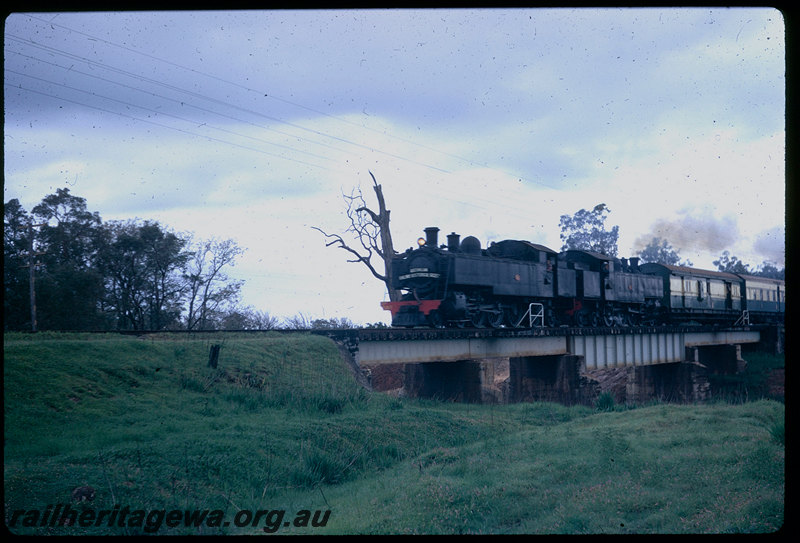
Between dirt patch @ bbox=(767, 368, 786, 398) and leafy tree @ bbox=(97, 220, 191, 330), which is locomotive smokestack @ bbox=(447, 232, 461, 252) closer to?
leafy tree @ bbox=(97, 220, 191, 330)

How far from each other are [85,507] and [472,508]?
5.15 metres

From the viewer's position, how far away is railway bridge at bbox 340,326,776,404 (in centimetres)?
2091

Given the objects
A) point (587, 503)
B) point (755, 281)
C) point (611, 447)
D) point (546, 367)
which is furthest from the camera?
point (755, 281)

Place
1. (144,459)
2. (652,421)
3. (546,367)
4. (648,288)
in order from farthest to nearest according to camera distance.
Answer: (648,288) < (546,367) < (652,421) < (144,459)

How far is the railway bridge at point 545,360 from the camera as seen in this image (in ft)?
68.6

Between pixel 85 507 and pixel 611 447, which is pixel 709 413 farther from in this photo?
pixel 85 507

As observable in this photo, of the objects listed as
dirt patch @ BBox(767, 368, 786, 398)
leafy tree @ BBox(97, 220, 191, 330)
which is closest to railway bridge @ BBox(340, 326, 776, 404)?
dirt patch @ BBox(767, 368, 786, 398)

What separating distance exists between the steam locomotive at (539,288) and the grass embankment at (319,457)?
6617 millimetres

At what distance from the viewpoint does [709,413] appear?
1612 cm

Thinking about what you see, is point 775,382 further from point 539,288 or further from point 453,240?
point 453,240

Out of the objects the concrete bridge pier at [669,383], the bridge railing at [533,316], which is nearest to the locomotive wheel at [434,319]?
the bridge railing at [533,316]

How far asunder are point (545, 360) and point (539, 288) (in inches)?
167

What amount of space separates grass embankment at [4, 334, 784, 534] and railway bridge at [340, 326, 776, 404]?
3977 millimetres

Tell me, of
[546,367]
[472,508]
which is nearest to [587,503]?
[472,508]
